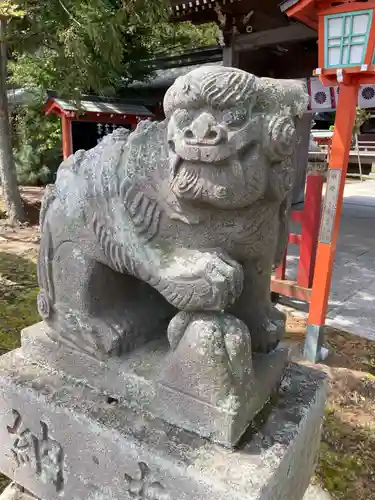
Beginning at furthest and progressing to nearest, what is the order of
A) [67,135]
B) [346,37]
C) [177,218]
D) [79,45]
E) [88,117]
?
[88,117], [67,135], [79,45], [346,37], [177,218]

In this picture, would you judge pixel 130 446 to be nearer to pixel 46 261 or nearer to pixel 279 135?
pixel 46 261

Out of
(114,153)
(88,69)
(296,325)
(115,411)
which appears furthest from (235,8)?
(115,411)

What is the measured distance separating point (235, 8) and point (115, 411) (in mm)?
4507

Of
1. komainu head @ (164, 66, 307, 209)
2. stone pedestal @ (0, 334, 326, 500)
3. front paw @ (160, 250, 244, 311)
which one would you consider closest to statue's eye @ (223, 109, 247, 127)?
komainu head @ (164, 66, 307, 209)

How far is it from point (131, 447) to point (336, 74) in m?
1.90

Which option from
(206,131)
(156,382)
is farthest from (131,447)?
(206,131)

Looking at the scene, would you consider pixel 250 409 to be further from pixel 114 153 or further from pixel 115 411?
pixel 114 153

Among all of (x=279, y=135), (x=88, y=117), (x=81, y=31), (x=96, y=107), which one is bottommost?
(x=279, y=135)

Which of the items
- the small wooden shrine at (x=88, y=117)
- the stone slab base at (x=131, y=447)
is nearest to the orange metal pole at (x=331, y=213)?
the stone slab base at (x=131, y=447)

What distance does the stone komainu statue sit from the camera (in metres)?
0.85

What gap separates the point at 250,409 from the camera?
101 cm

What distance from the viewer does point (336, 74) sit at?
7.03 feet

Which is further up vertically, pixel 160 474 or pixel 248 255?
pixel 248 255

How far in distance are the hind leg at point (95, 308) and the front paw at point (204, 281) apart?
0.79 ft
